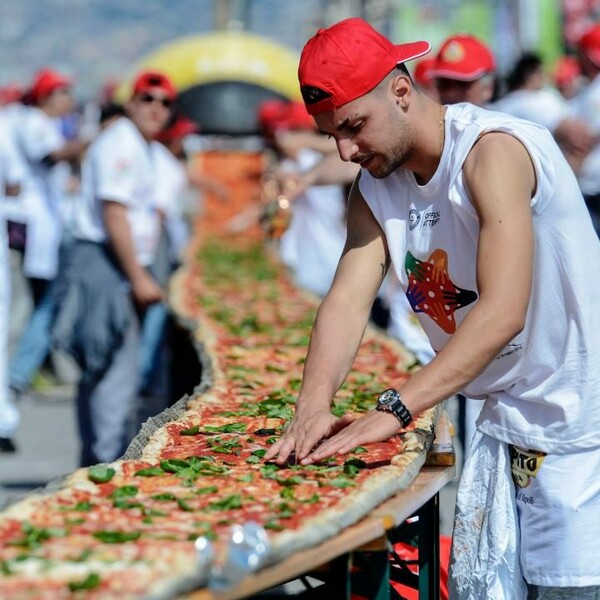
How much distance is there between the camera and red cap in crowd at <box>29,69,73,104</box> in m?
12.6

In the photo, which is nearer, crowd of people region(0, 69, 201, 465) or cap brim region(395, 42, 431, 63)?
cap brim region(395, 42, 431, 63)

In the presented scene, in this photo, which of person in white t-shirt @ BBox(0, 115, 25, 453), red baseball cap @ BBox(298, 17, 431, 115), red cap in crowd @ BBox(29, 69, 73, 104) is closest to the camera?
red baseball cap @ BBox(298, 17, 431, 115)

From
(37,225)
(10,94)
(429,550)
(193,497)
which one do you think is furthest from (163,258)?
(10,94)

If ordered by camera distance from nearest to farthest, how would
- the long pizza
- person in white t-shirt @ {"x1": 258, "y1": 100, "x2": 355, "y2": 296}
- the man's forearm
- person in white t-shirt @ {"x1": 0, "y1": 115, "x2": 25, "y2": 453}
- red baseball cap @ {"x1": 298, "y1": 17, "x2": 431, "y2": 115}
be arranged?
the long pizza → red baseball cap @ {"x1": 298, "y1": 17, "x2": 431, "y2": 115} → the man's forearm → person in white t-shirt @ {"x1": 0, "y1": 115, "x2": 25, "y2": 453} → person in white t-shirt @ {"x1": 258, "y1": 100, "x2": 355, "y2": 296}

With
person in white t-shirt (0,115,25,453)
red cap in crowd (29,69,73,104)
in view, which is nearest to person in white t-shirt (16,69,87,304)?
person in white t-shirt (0,115,25,453)

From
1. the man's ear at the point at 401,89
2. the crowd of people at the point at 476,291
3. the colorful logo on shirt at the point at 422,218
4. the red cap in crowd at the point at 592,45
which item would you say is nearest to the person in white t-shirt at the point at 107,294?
the red cap in crowd at the point at 592,45

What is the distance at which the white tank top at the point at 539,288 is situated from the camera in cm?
356

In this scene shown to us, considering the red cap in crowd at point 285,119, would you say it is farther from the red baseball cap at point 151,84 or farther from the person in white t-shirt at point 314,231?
the red baseball cap at point 151,84

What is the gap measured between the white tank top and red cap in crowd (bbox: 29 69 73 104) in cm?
926

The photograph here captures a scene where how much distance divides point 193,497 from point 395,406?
58cm

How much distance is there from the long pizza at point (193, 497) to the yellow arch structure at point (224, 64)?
21775 millimetres

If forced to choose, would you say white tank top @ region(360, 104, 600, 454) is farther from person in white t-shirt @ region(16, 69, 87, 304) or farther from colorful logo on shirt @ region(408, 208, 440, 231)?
person in white t-shirt @ region(16, 69, 87, 304)

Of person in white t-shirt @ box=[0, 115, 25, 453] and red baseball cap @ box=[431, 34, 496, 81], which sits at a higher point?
red baseball cap @ box=[431, 34, 496, 81]

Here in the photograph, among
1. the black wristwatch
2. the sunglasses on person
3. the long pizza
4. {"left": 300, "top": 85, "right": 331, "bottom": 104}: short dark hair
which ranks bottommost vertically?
the long pizza
